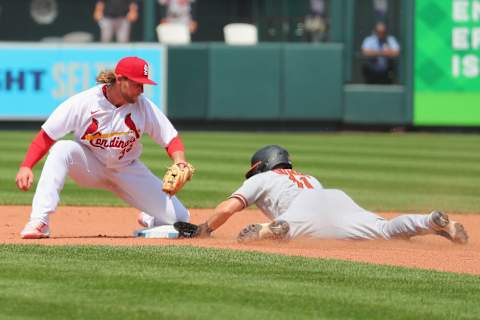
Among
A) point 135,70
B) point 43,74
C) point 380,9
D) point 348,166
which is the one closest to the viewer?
point 135,70

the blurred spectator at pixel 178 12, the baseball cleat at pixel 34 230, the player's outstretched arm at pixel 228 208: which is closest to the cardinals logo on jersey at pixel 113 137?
the baseball cleat at pixel 34 230

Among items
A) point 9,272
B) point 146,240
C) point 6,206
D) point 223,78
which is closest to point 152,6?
point 223,78

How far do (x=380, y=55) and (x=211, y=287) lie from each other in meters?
16.1

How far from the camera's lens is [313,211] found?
8.07 meters

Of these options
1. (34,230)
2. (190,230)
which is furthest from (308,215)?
(34,230)

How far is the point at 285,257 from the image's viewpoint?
721 cm

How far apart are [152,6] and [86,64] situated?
2.08 metres

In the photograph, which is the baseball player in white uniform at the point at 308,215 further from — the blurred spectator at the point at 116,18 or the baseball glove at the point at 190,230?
the blurred spectator at the point at 116,18

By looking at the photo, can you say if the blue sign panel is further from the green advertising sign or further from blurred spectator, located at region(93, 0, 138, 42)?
the green advertising sign

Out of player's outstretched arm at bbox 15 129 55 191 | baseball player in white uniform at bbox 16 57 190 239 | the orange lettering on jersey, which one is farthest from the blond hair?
the orange lettering on jersey

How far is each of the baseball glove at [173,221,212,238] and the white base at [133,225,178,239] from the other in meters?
0.08

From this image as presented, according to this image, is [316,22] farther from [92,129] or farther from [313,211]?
[92,129]

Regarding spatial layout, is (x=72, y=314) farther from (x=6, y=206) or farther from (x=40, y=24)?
(x=40, y=24)

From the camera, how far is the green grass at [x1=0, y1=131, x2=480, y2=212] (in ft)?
39.2
